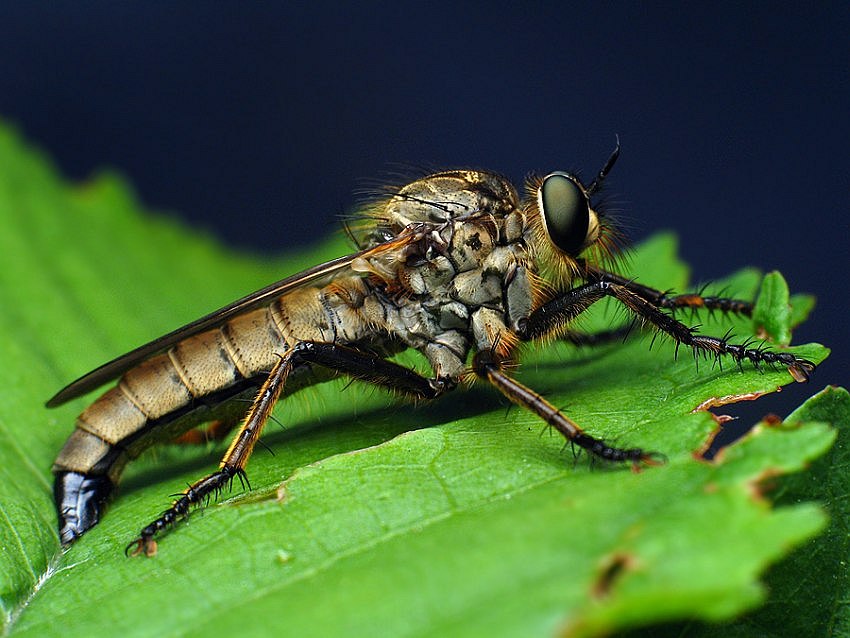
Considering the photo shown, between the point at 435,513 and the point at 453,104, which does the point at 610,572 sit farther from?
the point at 453,104

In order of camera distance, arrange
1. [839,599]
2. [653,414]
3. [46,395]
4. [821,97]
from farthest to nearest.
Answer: [821,97], [46,395], [653,414], [839,599]

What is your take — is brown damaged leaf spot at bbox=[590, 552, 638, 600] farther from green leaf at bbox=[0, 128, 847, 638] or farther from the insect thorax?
the insect thorax

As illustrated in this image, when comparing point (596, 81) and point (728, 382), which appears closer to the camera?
point (728, 382)

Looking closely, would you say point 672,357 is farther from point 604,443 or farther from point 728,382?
point 604,443

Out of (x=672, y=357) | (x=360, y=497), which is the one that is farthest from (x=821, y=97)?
(x=360, y=497)

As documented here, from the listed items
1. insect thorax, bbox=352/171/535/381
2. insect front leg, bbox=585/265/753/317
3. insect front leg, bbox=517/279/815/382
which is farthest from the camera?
insect front leg, bbox=585/265/753/317

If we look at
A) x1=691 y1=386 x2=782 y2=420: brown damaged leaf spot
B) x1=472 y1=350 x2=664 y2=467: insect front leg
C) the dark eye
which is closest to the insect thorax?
the dark eye

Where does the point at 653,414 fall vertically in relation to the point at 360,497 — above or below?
below

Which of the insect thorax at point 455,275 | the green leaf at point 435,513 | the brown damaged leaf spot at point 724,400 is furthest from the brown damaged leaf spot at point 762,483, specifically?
Result: the insect thorax at point 455,275
